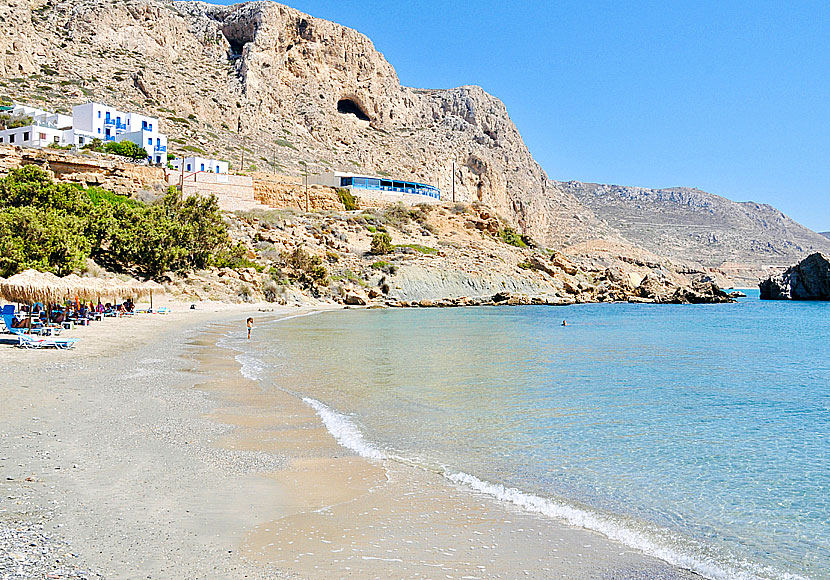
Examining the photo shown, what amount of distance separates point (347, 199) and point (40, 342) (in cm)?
4854

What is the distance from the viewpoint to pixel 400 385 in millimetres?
12672

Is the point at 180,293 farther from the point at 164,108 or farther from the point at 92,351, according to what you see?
the point at 164,108

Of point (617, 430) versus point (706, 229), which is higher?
point (706, 229)

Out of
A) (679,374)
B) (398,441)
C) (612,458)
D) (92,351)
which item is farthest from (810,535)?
(92,351)

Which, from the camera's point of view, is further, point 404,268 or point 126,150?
point 126,150

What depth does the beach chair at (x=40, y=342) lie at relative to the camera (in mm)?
14484

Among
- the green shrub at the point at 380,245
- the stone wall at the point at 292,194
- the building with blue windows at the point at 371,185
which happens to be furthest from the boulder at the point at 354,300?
the building with blue windows at the point at 371,185

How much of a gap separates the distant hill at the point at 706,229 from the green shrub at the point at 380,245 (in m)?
88.1

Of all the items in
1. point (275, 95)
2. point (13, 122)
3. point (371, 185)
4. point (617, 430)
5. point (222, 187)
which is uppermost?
point (275, 95)

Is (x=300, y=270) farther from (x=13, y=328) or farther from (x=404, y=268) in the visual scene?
(x=13, y=328)

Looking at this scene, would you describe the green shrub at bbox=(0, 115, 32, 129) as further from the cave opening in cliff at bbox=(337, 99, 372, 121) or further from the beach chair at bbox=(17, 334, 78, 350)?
the cave opening in cliff at bbox=(337, 99, 372, 121)

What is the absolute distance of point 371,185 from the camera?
65.1 meters

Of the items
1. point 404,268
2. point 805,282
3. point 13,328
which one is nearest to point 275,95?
point 404,268

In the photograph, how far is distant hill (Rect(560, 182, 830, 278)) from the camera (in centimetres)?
13988
